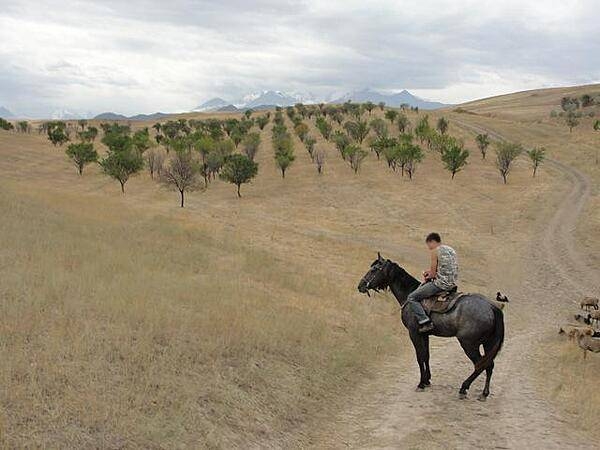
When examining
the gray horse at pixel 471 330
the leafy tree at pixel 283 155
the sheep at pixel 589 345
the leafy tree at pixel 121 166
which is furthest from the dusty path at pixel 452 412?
the leafy tree at pixel 283 155


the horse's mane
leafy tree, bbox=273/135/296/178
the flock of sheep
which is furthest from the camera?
leafy tree, bbox=273/135/296/178

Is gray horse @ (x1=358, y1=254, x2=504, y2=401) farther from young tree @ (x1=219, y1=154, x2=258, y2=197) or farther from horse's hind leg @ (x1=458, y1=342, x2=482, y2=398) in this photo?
young tree @ (x1=219, y1=154, x2=258, y2=197)

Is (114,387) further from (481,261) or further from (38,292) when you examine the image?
(481,261)

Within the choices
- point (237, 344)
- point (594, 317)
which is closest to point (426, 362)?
point (237, 344)

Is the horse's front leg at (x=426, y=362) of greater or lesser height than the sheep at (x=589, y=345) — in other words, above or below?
above

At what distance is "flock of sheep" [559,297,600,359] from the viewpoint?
15.2 meters

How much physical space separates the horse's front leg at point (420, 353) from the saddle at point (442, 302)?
63cm

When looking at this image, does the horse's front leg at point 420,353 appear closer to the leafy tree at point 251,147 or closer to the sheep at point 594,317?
the sheep at point 594,317

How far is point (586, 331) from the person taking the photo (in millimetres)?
16516

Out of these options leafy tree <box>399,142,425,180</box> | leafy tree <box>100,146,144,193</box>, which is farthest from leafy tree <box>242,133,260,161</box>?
leafy tree <box>399,142,425,180</box>

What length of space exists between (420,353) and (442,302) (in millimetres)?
1423

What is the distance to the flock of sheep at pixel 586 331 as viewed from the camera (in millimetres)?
15188

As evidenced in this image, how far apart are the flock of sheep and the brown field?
0.43 meters

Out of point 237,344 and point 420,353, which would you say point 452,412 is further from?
point 237,344
